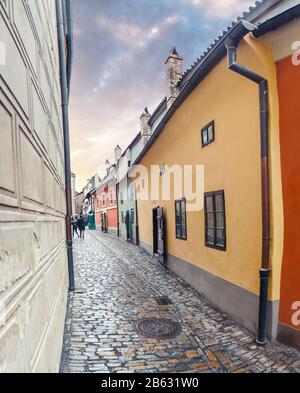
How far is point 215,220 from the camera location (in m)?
6.36

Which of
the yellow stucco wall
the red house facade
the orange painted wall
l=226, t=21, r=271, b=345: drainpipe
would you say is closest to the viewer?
the orange painted wall

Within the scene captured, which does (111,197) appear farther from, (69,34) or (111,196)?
(69,34)

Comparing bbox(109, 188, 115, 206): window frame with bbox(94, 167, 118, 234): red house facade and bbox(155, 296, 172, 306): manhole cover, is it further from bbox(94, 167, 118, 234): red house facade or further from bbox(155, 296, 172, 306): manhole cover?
bbox(155, 296, 172, 306): manhole cover

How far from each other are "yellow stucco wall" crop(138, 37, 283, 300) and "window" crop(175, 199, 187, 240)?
0.56 meters

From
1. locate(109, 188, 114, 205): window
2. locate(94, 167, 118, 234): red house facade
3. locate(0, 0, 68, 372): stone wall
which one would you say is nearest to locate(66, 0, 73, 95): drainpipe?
locate(0, 0, 68, 372): stone wall

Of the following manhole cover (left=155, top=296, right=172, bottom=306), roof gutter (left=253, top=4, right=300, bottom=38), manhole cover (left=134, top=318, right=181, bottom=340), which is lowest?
manhole cover (left=155, top=296, right=172, bottom=306)

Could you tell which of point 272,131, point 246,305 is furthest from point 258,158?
point 246,305

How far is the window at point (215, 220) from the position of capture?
19.8 feet

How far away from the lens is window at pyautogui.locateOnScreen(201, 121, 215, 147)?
21.1ft

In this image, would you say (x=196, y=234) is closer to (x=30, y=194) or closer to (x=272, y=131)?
(x=272, y=131)

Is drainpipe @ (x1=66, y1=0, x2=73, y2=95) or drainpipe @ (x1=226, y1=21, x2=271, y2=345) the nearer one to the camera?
drainpipe @ (x1=226, y1=21, x2=271, y2=345)

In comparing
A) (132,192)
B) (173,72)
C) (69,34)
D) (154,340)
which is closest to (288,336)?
(154,340)

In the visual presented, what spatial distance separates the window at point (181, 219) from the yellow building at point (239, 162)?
103 mm

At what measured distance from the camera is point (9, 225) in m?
1.66
